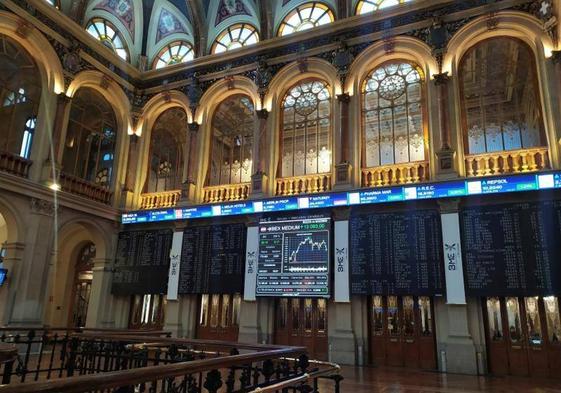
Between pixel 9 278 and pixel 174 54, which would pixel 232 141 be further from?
pixel 9 278

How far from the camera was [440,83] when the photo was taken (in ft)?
35.8

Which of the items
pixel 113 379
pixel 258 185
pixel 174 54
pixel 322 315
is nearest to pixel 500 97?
pixel 258 185

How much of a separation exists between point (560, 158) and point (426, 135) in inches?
119

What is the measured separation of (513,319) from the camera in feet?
30.3

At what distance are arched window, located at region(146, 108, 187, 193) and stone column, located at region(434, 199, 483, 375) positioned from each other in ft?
30.2

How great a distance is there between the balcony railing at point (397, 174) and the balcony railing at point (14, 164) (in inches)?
365

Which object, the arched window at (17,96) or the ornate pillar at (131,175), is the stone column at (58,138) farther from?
the ornate pillar at (131,175)

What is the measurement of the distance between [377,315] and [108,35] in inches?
506

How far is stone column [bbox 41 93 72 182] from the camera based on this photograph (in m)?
11.8

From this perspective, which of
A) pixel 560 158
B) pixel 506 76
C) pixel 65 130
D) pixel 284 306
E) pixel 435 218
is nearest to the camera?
pixel 560 158

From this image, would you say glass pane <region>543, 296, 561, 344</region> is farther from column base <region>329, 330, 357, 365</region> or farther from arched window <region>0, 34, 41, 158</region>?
arched window <region>0, 34, 41, 158</region>

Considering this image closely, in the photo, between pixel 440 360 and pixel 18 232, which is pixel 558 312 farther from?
pixel 18 232

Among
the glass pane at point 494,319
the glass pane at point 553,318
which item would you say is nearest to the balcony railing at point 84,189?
the glass pane at point 494,319

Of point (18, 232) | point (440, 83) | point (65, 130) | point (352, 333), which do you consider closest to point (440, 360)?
point (352, 333)
